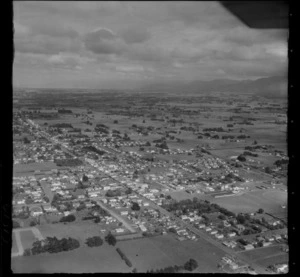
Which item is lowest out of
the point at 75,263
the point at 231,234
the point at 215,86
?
the point at 231,234

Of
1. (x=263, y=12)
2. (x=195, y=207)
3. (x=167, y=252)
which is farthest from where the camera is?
(x=195, y=207)

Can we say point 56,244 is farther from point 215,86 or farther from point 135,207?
point 215,86

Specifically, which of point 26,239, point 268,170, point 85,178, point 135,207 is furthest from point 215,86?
point 26,239

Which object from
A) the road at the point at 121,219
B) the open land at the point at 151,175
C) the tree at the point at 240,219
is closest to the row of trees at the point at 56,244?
the open land at the point at 151,175

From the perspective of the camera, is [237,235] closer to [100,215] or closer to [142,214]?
[142,214]

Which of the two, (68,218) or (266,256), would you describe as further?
(68,218)

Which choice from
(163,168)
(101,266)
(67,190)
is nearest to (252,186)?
(163,168)

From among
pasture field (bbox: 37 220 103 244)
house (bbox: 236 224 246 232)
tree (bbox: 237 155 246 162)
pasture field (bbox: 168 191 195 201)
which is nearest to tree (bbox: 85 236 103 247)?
pasture field (bbox: 37 220 103 244)

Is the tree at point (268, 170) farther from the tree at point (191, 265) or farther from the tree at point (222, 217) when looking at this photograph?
the tree at point (191, 265)
